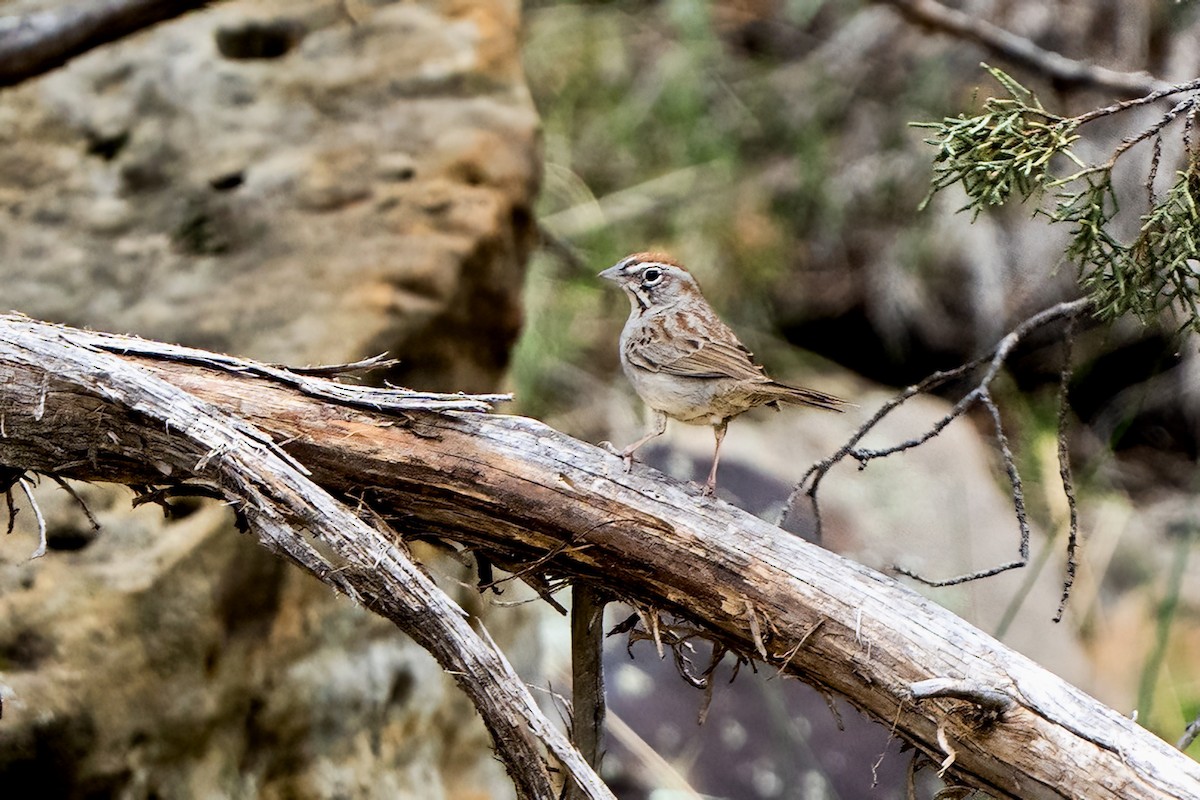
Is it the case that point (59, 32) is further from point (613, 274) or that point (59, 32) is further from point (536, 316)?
point (536, 316)

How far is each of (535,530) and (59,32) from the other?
315 centimetres

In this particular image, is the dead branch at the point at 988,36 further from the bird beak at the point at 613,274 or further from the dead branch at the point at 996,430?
the dead branch at the point at 996,430

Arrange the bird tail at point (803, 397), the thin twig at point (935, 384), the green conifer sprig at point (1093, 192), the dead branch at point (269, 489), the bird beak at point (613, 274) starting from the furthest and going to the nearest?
the bird beak at point (613, 274) → the bird tail at point (803, 397) → the thin twig at point (935, 384) → the dead branch at point (269, 489) → the green conifer sprig at point (1093, 192)

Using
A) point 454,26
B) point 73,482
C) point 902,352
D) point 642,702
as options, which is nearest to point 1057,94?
point 902,352

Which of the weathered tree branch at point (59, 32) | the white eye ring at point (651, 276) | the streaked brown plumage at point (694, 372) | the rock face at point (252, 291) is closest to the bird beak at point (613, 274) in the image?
the white eye ring at point (651, 276)

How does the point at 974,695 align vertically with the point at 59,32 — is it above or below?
above

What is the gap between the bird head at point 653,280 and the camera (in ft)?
14.2

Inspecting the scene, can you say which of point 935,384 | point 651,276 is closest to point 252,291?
point 651,276

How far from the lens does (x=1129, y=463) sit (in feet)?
25.8

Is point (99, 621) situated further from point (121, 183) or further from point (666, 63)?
point (666, 63)

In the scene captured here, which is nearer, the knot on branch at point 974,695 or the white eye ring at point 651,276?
the knot on branch at point 974,695

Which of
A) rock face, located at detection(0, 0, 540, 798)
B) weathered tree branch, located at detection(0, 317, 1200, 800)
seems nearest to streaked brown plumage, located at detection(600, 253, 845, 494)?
weathered tree branch, located at detection(0, 317, 1200, 800)

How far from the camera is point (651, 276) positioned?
4379 mm

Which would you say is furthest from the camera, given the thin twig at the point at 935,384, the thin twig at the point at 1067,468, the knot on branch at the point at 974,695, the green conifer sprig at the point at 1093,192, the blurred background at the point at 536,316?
the blurred background at the point at 536,316
